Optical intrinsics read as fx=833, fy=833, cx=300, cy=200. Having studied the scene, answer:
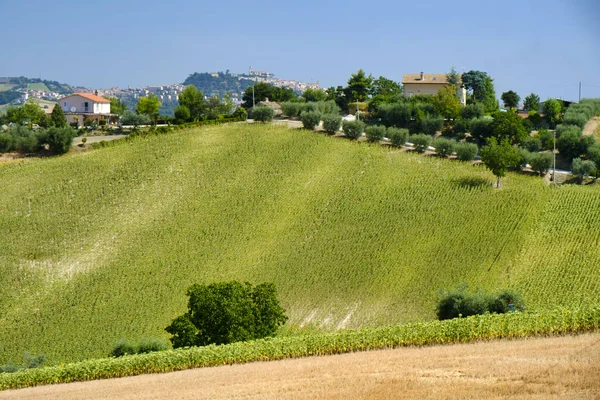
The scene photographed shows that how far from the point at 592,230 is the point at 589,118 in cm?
3360

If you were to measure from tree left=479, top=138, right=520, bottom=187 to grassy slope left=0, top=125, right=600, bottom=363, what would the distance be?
3.59 feet

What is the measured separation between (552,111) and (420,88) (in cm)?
2370

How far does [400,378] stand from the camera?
82.9 ft

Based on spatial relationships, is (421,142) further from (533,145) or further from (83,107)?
(83,107)

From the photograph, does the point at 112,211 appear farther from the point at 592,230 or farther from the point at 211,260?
the point at 592,230

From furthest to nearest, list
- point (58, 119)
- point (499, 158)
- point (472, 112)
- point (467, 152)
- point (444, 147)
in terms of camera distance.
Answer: point (58, 119) → point (472, 112) → point (444, 147) → point (467, 152) → point (499, 158)

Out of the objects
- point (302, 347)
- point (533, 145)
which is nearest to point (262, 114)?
point (533, 145)

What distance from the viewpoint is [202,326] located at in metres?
37.8

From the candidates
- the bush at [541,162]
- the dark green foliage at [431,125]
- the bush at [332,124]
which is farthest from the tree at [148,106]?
the bush at [541,162]

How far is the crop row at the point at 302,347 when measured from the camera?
2944cm

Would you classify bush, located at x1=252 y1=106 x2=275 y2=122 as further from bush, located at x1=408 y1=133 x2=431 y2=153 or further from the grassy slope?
bush, located at x1=408 y1=133 x2=431 y2=153

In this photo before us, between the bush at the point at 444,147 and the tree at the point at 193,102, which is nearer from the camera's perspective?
the bush at the point at 444,147

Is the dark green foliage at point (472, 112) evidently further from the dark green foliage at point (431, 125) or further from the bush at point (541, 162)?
the bush at point (541, 162)

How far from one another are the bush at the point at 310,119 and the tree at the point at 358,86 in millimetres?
29197
